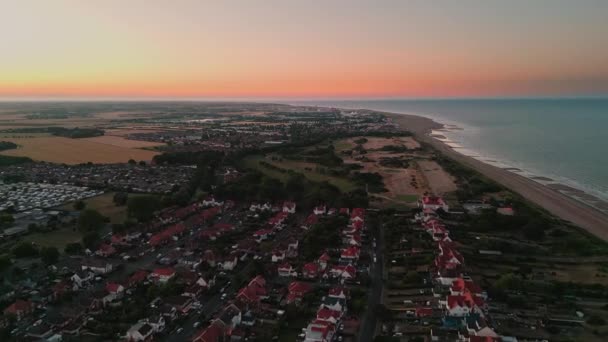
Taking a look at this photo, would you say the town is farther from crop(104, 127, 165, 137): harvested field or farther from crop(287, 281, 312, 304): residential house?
crop(104, 127, 165, 137): harvested field

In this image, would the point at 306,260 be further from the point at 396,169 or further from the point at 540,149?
the point at 540,149

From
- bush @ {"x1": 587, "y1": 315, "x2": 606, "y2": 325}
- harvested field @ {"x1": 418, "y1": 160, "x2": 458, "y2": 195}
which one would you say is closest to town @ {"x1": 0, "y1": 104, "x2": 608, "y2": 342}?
bush @ {"x1": 587, "y1": 315, "x2": 606, "y2": 325}

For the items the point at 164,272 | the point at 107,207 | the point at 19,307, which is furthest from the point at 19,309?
the point at 107,207

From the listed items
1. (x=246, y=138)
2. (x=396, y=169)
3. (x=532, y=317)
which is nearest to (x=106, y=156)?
(x=246, y=138)

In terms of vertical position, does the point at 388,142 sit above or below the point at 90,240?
above

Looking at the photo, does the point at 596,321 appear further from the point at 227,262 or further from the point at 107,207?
the point at 107,207

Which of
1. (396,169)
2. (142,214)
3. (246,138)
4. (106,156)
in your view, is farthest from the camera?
(246,138)

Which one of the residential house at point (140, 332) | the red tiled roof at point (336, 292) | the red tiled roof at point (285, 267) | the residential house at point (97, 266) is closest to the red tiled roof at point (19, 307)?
the residential house at point (97, 266)
